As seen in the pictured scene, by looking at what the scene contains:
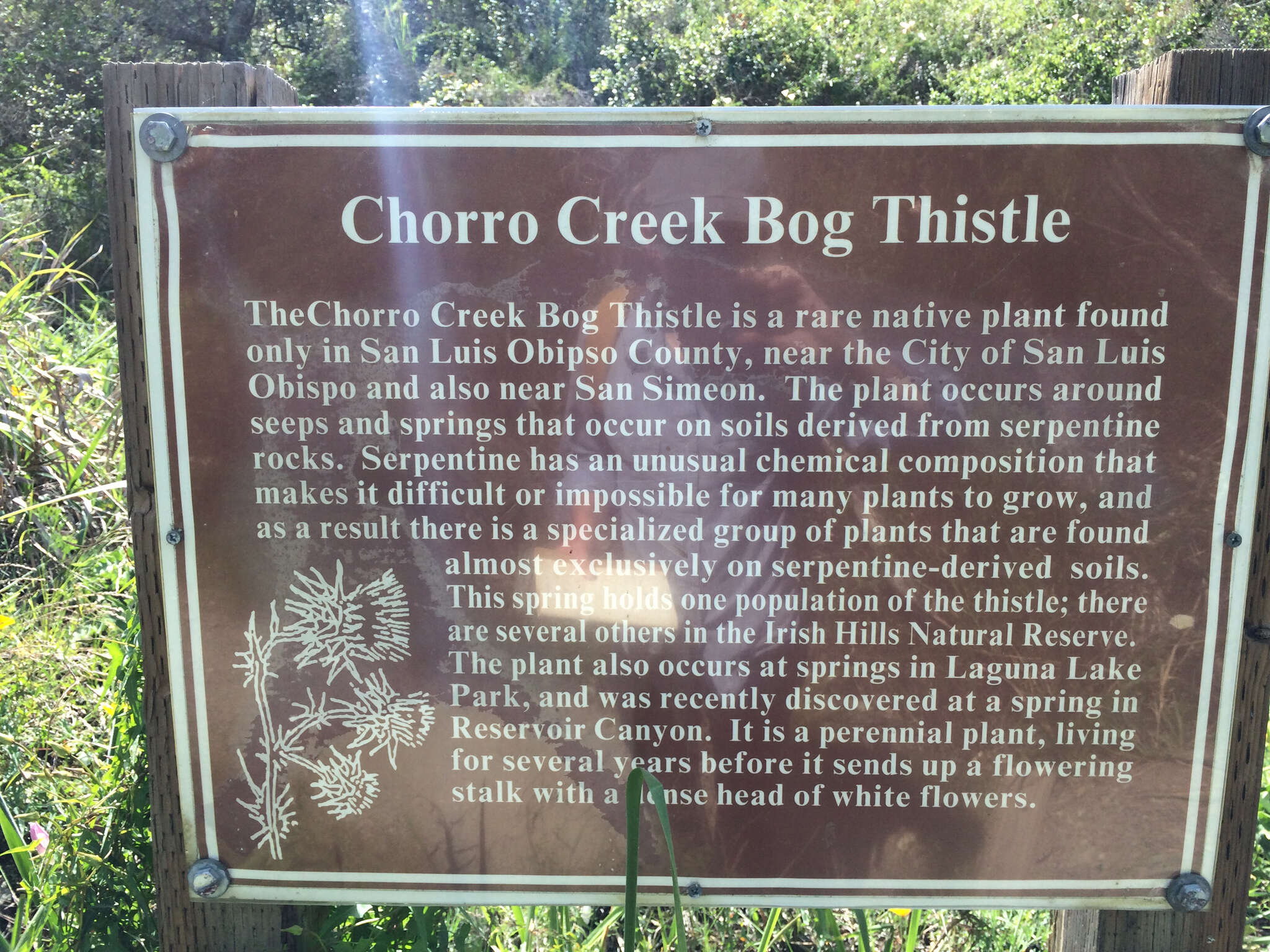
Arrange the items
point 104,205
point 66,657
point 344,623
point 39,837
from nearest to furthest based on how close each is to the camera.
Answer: point 344,623, point 39,837, point 66,657, point 104,205

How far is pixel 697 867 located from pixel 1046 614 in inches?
28.1

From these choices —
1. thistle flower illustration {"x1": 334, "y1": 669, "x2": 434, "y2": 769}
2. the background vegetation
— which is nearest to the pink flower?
the background vegetation

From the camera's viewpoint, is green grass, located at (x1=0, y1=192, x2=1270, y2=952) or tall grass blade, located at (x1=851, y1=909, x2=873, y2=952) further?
green grass, located at (x1=0, y1=192, x2=1270, y2=952)

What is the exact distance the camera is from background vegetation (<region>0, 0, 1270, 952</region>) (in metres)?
1.93

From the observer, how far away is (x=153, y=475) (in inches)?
61.2

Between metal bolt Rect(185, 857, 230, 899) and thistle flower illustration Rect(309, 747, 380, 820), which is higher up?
thistle flower illustration Rect(309, 747, 380, 820)

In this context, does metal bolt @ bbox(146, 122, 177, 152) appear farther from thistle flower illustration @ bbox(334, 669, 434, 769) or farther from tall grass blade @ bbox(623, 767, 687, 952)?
tall grass blade @ bbox(623, 767, 687, 952)

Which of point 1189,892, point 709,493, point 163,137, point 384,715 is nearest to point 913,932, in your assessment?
point 1189,892

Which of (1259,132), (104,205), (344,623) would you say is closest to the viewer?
(1259,132)

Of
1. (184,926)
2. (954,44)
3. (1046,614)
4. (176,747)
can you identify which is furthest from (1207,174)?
(954,44)

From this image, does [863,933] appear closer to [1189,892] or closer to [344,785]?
[1189,892]

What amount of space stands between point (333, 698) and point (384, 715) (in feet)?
0.29

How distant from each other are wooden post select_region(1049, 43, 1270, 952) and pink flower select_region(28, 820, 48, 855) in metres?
1.99

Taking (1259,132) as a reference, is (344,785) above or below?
below
